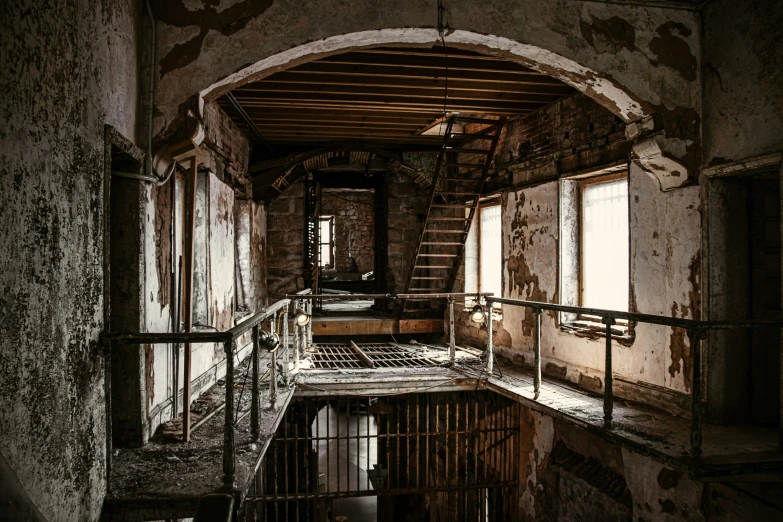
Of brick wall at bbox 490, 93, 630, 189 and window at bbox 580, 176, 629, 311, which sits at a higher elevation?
brick wall at bbox 490, 93, 630, 189

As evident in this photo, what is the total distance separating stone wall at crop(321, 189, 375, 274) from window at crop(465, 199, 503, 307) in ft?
Result: 34.0

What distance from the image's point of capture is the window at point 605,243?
5.83m

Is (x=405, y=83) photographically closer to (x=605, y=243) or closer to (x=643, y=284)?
(x=605, y=243)

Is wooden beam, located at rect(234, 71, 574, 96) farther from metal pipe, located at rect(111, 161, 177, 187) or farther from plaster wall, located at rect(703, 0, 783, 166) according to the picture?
metal pipe, located at rect(111, 161, 177, 187)

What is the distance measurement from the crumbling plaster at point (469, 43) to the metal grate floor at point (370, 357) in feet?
13.0

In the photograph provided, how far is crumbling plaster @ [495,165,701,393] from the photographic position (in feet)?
15.7

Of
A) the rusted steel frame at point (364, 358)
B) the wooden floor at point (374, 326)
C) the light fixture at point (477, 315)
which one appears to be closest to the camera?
the light fixture at point (477, 315)

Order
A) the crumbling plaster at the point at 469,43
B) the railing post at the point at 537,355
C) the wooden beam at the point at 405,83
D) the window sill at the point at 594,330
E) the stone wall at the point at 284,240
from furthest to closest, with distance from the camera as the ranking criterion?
1. the stone wall at the point at 284,240
2. the wooden beam at the point at 405,83
3. the window sill at the point at 594,330
4. the railing post at the point at 537,355
5. the crumbling plaster at the point at 469,43

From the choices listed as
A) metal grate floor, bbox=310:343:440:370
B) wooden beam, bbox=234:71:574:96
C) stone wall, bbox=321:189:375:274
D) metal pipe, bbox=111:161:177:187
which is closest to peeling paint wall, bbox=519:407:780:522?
metal grate floor, bbox=310:343:440:370

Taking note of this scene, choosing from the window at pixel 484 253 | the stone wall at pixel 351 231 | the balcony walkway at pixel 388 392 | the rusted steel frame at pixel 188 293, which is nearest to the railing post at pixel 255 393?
the balcony walkway at pixel 388 392

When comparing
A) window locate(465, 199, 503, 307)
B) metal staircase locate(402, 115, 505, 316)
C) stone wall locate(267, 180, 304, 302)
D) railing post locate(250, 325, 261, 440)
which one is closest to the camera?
railing post locate(250, 325, 261, 440)

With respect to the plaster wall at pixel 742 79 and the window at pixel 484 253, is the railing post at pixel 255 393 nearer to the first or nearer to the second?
the plaster wall at pixel 742 79

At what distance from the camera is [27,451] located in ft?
7.40

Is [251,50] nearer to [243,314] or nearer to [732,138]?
[732,138]
